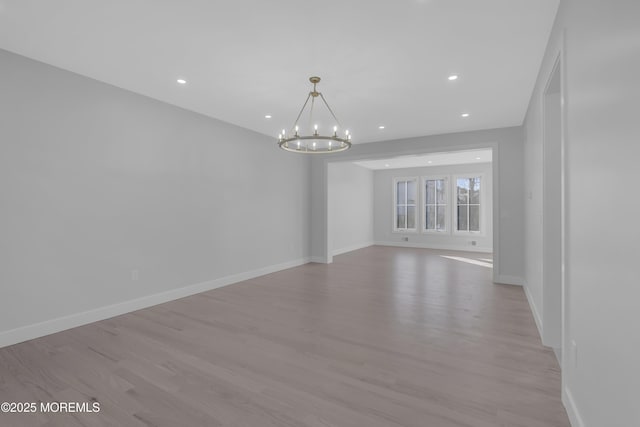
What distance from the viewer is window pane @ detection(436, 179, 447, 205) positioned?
9627 millimetres

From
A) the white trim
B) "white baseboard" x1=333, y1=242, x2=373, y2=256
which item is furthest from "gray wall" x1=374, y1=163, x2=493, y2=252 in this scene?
the white trim

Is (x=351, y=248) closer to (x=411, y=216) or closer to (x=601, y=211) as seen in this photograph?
(x=411, y=216)

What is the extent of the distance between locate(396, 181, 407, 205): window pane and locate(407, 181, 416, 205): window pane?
0.45ft

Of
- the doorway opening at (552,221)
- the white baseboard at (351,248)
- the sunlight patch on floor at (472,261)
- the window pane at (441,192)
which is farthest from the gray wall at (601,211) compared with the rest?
the window pane at (441,192)

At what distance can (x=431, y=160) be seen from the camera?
8586mm

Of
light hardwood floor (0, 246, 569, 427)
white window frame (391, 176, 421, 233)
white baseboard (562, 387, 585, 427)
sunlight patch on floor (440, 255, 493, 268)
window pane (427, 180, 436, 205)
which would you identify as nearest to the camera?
white baseboard (562, 387, 585, 427)

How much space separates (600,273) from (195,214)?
177 inches

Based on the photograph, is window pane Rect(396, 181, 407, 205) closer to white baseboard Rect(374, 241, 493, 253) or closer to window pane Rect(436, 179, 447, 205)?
window pane Rect(436, 179, 447, 205)

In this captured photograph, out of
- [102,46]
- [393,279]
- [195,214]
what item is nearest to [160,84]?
[102,46]

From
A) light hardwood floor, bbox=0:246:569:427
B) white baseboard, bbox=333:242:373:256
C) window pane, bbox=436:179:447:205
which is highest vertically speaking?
window pane, bbox=436:179:447:205

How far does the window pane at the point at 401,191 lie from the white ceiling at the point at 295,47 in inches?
240

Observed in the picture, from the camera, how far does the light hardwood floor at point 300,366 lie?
6.09 feet

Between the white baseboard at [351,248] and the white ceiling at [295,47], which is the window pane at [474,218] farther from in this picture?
the white ceiling at [295,47]

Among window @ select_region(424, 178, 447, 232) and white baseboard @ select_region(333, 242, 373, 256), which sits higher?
window @ select_region(424, 178, 447, 232)
